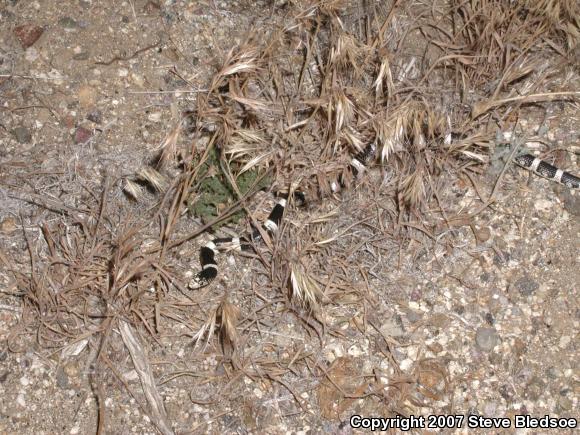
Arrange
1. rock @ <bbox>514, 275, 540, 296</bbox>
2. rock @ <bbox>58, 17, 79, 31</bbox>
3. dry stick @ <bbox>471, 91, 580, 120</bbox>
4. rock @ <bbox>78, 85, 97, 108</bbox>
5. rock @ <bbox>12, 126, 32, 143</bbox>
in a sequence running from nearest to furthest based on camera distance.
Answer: rock @ <bbox>514, 275, 540, 296</bbox>, dry stick @ <bbox>471, 91, 580, 120</bbox>, rock @ <bbox>12, 126, 32, 143</bbox>, rock @ <bbox>78, 85, 97, 108</bbox>, rock @ <bbox>58, 17, 79, 31</bbox>

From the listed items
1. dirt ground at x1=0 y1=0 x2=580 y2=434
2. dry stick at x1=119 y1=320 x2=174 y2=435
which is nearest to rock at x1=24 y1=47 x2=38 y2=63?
dirt ground at x1=0 y1=0 x2=580 y2=434

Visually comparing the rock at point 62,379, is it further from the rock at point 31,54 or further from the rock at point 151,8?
the rock at point 151,8

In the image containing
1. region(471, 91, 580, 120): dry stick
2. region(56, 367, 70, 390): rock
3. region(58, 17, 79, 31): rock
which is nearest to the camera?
region(56, 367, 70, 390): rock

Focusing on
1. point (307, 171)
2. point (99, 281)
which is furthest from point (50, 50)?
point (307, 171)

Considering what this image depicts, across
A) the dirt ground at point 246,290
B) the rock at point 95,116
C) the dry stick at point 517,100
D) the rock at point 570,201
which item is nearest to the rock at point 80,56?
the dirt ground at point 246,290

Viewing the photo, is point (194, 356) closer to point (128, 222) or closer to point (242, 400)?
point (242, 400)

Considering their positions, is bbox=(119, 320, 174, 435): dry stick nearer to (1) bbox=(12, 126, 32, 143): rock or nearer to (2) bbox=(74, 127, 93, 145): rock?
(2) bbox=(74, 127, 93, 145): rock
